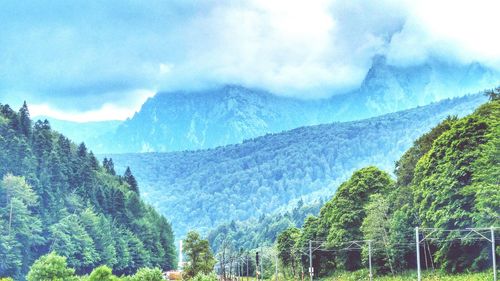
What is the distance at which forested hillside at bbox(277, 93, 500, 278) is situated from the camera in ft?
229

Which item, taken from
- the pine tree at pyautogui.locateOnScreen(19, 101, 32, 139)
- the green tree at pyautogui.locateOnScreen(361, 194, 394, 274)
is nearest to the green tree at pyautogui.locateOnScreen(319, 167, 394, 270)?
the green tree at pyautogui.locateOnScreen(361, 194, 394, 274)

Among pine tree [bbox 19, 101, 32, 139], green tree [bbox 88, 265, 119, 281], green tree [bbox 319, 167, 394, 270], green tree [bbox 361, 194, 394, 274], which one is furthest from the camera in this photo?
pine tree [bbox 19, 101, 32, 139]

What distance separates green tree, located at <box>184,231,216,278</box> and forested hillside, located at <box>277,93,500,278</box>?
2690 cm

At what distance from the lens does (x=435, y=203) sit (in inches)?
2968

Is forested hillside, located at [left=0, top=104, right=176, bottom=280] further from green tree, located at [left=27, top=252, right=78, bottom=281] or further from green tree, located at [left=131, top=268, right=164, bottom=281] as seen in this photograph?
green tree, located at [left=131, top=268, right=164, bottom=281]

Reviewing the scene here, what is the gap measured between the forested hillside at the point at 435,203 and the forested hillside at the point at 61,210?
57924mm

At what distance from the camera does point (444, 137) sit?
79.0 meters

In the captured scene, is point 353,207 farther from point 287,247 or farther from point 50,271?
point 50,271

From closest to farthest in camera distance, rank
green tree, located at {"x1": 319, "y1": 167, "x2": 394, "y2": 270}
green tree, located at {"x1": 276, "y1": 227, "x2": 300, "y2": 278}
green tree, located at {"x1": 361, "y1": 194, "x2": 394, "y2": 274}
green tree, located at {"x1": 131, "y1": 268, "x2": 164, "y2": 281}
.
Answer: green tree, located at {"x1": 131, "y1": 268, "x2": 164, "y2": 281} → green tree, located at {"x1": 361, "y1": 194, "x2": 394, "y2": 274} → green tree, located at {"x1": 319, "y1": 167, "x2": 394, "y2": 270} → green tree, located at {"x1": 276, "y1": 227, "x2": 300, "y2": 278}

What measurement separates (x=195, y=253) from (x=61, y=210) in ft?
117

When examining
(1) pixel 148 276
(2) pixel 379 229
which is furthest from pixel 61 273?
(2) pixel 379 229

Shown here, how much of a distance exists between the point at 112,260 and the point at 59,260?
230 feet

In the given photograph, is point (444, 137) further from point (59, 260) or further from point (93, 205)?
point (93, 205)

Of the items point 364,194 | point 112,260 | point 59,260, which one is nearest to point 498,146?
point 364,194
